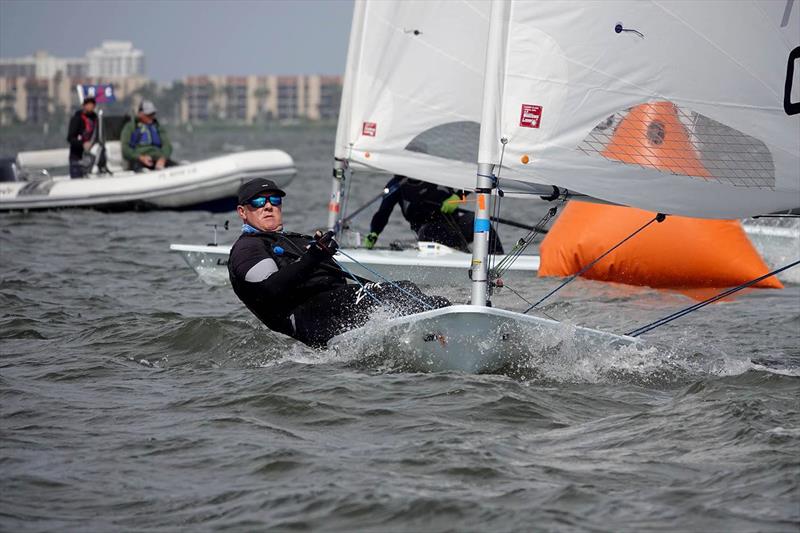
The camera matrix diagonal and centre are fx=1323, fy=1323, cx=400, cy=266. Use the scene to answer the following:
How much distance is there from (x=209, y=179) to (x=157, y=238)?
1.98m

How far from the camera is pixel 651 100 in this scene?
593cm

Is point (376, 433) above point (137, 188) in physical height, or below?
above

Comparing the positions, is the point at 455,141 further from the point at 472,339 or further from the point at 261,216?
the point at 472,339

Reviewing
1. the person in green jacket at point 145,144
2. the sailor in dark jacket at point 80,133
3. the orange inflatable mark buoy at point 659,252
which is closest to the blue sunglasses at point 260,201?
the orange inflatable mark buoy at point 659,252

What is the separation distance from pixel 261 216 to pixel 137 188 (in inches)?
357

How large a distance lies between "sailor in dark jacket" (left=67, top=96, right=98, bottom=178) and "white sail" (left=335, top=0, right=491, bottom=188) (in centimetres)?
679

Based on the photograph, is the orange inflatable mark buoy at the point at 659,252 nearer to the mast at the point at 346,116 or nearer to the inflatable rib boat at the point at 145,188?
the mast at the point at 346,116

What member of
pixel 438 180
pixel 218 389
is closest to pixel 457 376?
pixel 218 389

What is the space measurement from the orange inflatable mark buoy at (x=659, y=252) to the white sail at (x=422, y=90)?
46.9 inches

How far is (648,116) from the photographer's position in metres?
5.91

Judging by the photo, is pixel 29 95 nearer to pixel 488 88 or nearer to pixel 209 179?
pixel 209 179

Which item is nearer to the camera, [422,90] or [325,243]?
[325,243]

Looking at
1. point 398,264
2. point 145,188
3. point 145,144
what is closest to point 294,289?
point 398,264

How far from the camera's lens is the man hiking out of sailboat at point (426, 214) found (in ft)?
31.3
